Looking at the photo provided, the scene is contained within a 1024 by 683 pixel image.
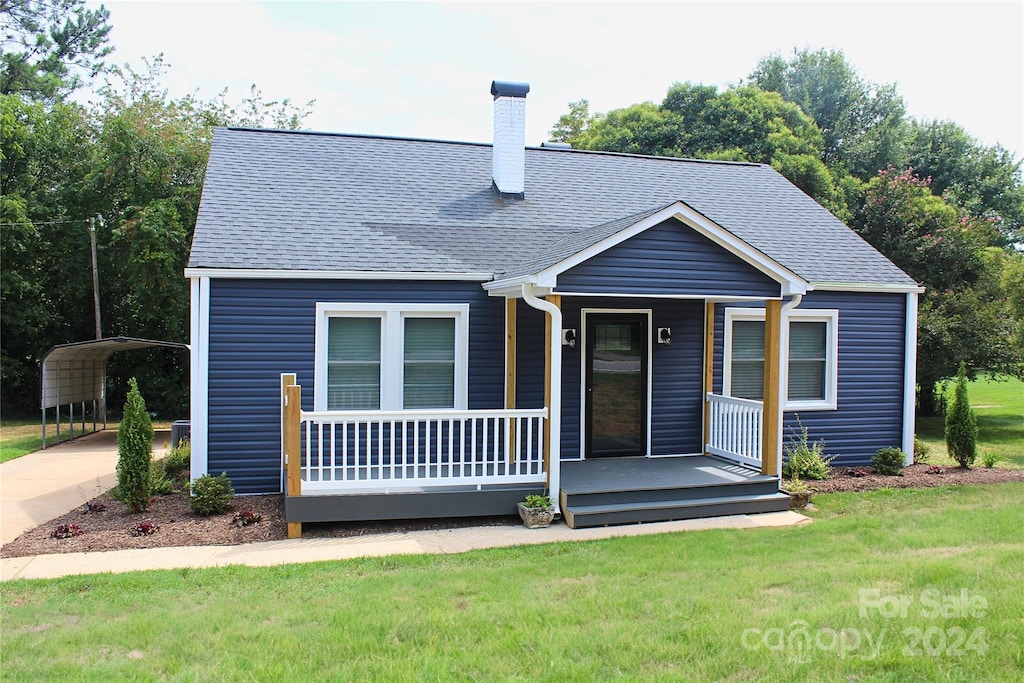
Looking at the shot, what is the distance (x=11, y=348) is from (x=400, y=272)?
16.7 meters

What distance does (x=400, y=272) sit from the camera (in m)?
9.21

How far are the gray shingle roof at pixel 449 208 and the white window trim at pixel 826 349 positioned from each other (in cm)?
55

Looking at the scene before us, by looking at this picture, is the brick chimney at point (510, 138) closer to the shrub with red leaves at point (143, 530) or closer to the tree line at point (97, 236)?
the shrub with red leaves at point (143, 530)

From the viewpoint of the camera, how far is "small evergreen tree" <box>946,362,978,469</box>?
10.8 meters

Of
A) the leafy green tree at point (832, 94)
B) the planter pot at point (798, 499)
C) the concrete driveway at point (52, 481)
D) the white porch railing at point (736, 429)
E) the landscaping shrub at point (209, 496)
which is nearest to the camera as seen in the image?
the landscaping shrub at point (209, 496)

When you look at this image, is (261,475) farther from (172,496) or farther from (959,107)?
(959,107)

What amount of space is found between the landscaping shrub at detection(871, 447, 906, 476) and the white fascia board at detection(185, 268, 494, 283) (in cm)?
604

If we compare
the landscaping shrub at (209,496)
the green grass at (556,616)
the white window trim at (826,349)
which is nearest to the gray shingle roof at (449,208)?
the white window trim at (826,349)

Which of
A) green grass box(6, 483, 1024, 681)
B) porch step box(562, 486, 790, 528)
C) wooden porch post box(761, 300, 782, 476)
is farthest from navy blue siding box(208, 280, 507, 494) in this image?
wooden porch post box(761, 300, 782, 476)

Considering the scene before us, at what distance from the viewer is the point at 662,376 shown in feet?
34.2

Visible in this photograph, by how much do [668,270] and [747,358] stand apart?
10.5 feet

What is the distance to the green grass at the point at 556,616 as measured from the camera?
13.5 feet

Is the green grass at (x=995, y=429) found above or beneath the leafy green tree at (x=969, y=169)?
beneath

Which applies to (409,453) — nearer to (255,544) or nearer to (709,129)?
(255,544)
